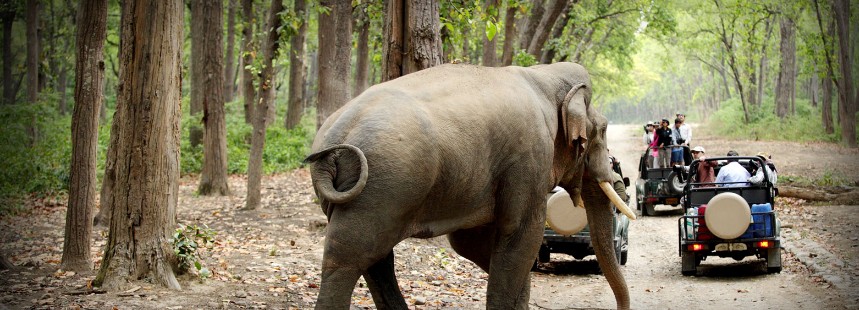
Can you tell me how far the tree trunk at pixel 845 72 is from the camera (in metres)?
30.4

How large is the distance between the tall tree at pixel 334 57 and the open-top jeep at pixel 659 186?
741 cm

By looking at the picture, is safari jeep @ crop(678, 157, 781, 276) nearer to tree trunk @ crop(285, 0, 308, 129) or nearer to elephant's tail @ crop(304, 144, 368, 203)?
elephant's tail @ crop(304, 144, 368, 203)

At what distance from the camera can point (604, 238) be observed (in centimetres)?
818

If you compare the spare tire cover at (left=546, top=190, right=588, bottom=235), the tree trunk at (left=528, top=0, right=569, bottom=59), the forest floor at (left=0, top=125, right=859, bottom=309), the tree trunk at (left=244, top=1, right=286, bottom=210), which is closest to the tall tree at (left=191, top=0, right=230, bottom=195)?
the forest floor at (left=0, top=125, right=859, bottom=309)

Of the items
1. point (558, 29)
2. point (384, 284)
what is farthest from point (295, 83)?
point (384, 284)

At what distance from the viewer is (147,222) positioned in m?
8.17

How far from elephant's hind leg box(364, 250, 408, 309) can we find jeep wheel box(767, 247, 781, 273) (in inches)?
301

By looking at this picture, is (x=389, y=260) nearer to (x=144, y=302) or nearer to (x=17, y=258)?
(x=144, y=302)

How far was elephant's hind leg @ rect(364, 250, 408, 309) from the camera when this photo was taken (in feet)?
21.5

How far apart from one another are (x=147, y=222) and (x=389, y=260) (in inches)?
114

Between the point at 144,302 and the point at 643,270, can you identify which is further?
the point at 643,270

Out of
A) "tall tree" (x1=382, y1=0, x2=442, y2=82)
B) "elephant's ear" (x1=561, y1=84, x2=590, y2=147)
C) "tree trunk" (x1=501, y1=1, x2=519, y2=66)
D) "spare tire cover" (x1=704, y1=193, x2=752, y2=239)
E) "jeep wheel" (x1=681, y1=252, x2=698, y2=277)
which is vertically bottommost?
"jeep wheel" (x1=681, y1=252, x2=698, y2=277)

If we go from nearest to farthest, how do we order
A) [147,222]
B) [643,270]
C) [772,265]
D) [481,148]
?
[481,148] → [147,222] → [772,265] → [643,270]

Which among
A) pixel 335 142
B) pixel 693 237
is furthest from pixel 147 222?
pixel 693 237
